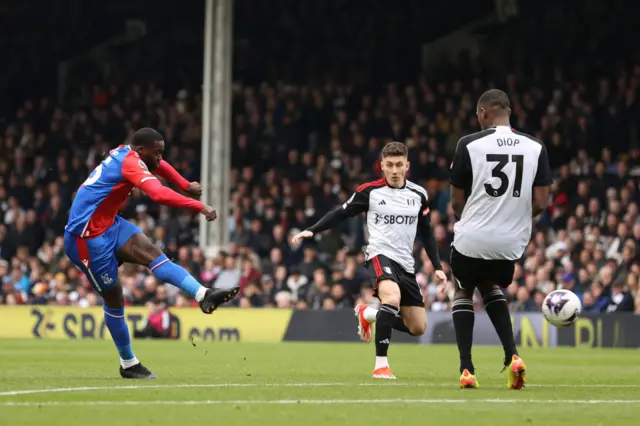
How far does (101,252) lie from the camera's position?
11273mm

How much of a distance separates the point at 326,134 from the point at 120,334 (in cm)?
1975

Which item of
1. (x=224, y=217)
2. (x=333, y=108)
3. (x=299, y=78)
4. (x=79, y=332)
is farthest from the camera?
(x=299, y=78)

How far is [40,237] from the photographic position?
A: 30.0 meters

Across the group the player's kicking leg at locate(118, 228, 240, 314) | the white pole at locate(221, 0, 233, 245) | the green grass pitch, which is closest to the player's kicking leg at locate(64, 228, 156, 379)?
the player's kicking leg at locate(118, 228, 240, 314)

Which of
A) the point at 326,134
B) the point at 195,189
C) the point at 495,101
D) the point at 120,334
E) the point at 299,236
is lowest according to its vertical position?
the point at 120,334

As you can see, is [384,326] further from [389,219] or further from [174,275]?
[174,275]

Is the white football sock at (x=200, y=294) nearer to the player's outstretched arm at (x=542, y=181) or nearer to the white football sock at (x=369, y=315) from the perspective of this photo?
the player's outstretched arm at (x=542, y=181)

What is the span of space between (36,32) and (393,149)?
2756 centimetres

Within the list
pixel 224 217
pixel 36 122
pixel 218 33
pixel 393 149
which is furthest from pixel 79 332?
pixel 393 149

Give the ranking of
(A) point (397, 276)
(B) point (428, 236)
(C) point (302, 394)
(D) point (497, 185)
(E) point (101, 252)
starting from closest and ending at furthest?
(C) point (302, 394) → (D) point (497, 185) → (E) point (101, 252) → (A) point (397, 276) → (B) point (428, 236)

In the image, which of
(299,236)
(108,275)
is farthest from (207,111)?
(108,275)

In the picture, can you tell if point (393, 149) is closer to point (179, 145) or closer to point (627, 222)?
point (627, 222)

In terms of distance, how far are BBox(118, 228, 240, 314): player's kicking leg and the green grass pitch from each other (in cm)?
68

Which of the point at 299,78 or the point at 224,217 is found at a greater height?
the point at 299,78
